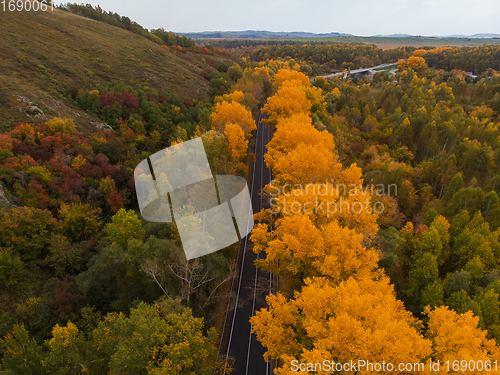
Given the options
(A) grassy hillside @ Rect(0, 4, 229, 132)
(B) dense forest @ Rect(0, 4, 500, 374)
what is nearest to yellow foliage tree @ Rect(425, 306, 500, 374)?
(B) dense forest @ Rect(0, 4, 500, 374)

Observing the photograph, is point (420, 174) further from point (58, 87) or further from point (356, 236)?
point (58, 87)

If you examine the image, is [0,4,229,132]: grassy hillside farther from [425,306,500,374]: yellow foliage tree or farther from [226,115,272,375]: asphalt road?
[425,306,500,374]: yellow foliage tree

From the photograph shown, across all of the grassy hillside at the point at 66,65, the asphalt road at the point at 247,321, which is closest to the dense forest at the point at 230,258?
the asphalt road at the point at 247,321

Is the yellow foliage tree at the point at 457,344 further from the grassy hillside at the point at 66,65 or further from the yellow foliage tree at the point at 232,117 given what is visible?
the grassy hillside at the point at 66,65

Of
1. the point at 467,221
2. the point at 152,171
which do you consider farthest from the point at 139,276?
the point at 467,221

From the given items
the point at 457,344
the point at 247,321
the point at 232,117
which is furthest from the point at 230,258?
the point at 232,117

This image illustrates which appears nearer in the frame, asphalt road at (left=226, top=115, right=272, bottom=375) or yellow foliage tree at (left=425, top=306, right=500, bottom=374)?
yellow foliage tree at (left=425, top=306, right=500, bottom=374)
